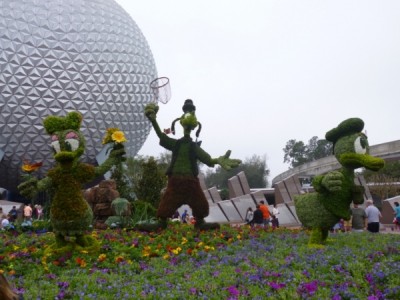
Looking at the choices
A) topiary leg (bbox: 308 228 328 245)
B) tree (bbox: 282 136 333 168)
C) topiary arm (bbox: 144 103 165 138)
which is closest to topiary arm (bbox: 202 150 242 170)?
topiary arm (bbox: 144 103 165 138)

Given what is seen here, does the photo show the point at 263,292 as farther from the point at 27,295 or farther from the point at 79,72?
the point at 79,72

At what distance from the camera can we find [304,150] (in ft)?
238

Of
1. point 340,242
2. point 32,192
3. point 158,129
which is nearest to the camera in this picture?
point 32,192

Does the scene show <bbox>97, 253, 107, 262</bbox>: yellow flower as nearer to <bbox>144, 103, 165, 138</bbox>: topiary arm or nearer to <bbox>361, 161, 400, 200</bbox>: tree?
<bbox>144, 103, 165, 138</bbox>: topiary arm

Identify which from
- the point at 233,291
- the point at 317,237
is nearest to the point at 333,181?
the point at 317,237

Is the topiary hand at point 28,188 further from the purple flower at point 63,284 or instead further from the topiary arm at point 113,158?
the purple flower at point 63,284

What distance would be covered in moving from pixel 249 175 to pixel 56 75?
4208cm

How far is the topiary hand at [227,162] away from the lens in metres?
8.36

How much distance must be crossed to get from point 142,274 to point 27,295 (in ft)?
4.28

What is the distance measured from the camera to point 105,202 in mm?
12031

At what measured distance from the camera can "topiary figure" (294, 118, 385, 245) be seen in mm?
6855

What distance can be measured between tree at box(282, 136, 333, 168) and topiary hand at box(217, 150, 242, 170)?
6302 cm

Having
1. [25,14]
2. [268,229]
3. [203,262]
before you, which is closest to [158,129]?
[268,229]

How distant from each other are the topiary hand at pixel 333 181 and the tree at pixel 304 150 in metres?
64.5
